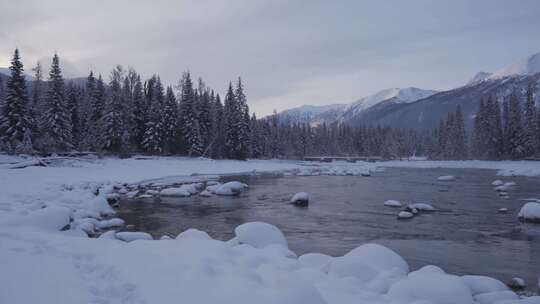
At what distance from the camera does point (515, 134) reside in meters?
65.6

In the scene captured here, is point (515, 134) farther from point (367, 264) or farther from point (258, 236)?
point (367, 264)

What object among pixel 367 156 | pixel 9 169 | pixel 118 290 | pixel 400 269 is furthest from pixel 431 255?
pixel 367 156

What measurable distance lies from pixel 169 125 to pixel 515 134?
57238mm

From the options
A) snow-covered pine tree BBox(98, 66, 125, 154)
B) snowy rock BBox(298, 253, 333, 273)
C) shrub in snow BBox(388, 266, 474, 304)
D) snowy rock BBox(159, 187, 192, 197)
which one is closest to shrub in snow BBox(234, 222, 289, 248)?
snowy rock BBox(298, 253, 333, 273)

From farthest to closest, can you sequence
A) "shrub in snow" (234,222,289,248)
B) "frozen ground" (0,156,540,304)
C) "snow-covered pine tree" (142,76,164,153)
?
"snow-covered pine tree" (142,76,164,153) < "shrub in snow" (234,222,289,248) < "frozen ground" (0,156,540,304)

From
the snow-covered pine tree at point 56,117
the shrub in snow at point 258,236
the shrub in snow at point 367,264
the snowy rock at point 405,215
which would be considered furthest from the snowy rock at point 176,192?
the snow-covered pine tree at point 56,117

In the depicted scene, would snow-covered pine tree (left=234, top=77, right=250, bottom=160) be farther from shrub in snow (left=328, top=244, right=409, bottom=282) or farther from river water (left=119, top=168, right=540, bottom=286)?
shrub in snow (left=328, top=244, right=409, bottom=282)

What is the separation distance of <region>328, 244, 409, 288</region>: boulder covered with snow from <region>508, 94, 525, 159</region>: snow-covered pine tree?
224 ft

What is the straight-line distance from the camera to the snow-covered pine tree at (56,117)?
136 ft

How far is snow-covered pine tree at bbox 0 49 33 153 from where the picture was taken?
3678cm

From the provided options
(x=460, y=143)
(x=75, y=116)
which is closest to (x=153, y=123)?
(x=75, y=116)

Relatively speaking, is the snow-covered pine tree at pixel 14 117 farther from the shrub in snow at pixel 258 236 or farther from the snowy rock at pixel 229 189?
the shrub in snow at pixel 258 236

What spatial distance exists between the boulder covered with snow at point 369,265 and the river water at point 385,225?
1.89m

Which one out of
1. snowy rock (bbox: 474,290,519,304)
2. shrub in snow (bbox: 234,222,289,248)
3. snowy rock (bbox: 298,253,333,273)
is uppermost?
shrub in snow (bbox: 234,222,289,248)
